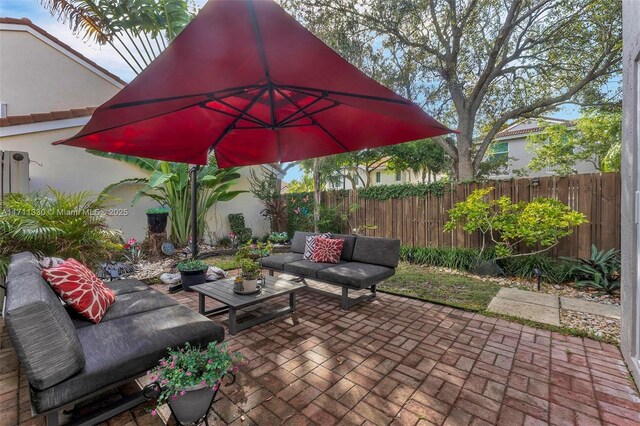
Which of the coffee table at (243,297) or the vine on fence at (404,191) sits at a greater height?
the vine on fence at (404,191)

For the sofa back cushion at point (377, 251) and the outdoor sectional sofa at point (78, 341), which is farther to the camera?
the sofa back cushion at point (377, 251)

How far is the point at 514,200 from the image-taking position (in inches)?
244

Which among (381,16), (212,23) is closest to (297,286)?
(212,23)

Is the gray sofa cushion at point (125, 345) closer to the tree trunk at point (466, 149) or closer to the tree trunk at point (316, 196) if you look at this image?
the tree trunk at point (316, 196)

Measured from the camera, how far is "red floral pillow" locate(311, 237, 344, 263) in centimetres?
483

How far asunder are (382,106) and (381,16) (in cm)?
667

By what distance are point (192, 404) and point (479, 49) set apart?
10118 mm

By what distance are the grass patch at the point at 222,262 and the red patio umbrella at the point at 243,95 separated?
321cm

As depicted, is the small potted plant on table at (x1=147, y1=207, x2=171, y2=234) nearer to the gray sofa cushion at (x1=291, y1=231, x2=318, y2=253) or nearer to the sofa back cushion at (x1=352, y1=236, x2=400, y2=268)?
the gray sofa cushion at (x1=291, y1=231, x2=318, y2=253)

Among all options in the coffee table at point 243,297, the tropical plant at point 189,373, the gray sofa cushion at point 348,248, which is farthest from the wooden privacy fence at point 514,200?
the tropical plant at point 189,373

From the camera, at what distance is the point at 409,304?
4.23 meters

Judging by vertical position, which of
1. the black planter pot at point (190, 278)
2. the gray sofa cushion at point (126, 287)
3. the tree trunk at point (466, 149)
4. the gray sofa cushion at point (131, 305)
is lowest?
the black planter pot at point (190, 278)

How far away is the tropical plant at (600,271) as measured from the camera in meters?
4.76

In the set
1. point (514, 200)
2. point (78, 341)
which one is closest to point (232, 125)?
point (78, 341)
